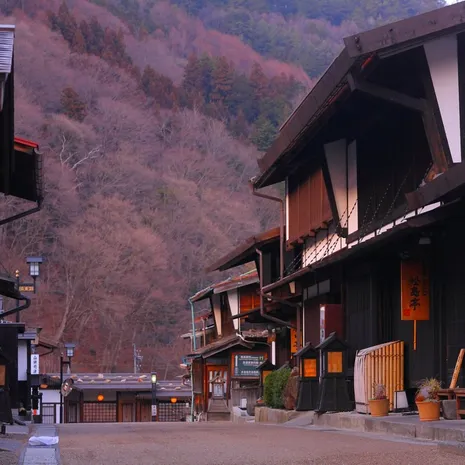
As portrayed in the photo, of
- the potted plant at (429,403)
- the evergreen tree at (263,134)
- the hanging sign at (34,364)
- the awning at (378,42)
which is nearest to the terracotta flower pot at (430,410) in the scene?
the potted plant at (429,403)

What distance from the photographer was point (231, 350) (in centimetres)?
4262

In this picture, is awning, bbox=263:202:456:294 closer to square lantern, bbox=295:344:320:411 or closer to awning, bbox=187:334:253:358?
square lantern, bbox=295:344:320:411

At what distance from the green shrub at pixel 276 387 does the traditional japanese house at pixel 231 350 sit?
33.6 ft

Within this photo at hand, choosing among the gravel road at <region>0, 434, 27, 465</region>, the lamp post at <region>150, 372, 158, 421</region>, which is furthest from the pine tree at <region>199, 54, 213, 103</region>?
the gravel road at <region>0, 434, 27, 465</region>

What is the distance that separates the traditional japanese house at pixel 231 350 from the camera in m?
40.9

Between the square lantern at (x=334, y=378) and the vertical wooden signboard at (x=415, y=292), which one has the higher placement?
the vertical wooden signboard at (x=415, y=292)

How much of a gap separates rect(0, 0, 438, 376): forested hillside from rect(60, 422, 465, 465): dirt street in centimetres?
6708

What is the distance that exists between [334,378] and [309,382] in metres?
2.29

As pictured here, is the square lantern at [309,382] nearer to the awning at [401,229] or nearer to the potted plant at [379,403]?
→ the awning at [401,229]

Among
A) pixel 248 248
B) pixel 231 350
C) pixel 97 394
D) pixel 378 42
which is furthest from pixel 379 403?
pixel 97 394

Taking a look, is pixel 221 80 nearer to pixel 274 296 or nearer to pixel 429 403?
pixel 274 296

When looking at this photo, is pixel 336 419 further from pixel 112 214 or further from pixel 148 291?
pixel 112 214

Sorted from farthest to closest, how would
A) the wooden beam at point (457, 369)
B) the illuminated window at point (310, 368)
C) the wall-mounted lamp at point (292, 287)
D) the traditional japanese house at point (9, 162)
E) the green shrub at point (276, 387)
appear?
1. the wall-mounted lamp at point (292, 287)
2. the green shrub at point (276, 387)
3. the illuminated window at point (310, 368)
4. the wooden beam at point (457, 369)
5. the traditional japanese house at point (9, 162)

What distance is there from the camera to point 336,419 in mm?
18594
